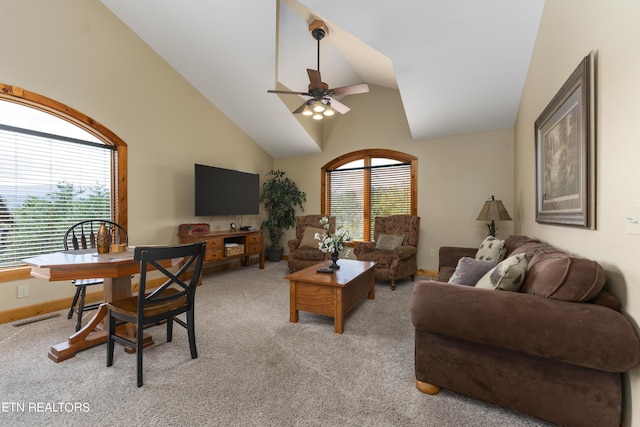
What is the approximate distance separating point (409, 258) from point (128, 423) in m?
3.74

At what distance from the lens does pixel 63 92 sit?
125 inches

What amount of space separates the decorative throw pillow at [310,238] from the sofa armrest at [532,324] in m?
3.50

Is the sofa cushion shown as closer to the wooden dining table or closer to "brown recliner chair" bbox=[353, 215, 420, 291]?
the wooden dining table

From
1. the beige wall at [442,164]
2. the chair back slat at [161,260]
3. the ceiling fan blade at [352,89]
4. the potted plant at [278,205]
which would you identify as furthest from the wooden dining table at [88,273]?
the beige wall at [442,164]

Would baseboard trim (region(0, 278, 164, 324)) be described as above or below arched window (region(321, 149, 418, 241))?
below

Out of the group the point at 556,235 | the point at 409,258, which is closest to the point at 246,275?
the point at 409,258

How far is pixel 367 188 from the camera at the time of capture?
5.57 meters

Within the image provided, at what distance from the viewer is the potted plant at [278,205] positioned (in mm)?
5996

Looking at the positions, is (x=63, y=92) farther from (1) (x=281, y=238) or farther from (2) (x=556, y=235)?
(2) (x=556, y=235)

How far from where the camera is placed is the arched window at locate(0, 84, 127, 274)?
2.89 meters

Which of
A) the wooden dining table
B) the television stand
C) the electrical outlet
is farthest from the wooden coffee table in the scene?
the electrical outlet

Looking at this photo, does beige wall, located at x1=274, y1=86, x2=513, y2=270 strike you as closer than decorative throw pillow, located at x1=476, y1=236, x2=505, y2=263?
No

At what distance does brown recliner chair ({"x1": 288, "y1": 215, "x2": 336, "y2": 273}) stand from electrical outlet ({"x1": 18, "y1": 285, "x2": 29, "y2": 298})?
320cm

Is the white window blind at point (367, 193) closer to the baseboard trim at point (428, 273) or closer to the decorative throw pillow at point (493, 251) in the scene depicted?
the baseboard trim at point (428, 273)
